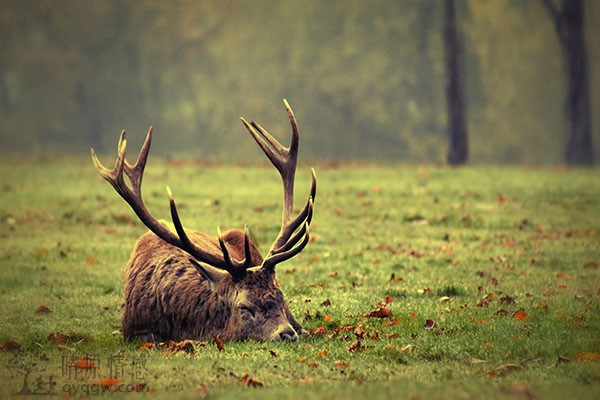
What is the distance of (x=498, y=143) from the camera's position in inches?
2349

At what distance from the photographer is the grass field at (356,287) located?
745 centimetres

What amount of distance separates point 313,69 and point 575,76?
29.2 m

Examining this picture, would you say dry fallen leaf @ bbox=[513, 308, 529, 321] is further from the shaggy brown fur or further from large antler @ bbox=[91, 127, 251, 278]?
large antler @ bbox=[91, 127, 251, 278]

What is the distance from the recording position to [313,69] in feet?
198

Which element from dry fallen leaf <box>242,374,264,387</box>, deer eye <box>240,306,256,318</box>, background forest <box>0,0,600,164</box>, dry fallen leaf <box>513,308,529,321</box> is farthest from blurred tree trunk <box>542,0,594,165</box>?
dry fallen leaf <box>242,374,264,387</box>

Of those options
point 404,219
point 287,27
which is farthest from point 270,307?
point 287,27

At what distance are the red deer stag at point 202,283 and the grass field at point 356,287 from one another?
1.21ft

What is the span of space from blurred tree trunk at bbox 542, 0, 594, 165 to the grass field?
779cm

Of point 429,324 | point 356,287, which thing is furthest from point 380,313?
point 356,287

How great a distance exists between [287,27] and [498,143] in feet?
55.6

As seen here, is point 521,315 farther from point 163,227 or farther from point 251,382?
point 163,227

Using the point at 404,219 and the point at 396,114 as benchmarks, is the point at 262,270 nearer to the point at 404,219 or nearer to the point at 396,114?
the point at 404,219

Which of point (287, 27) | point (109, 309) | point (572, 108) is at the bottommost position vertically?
point (109, 309)

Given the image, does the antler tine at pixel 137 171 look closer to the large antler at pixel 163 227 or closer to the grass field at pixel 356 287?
the large antler at pixel 163 227
